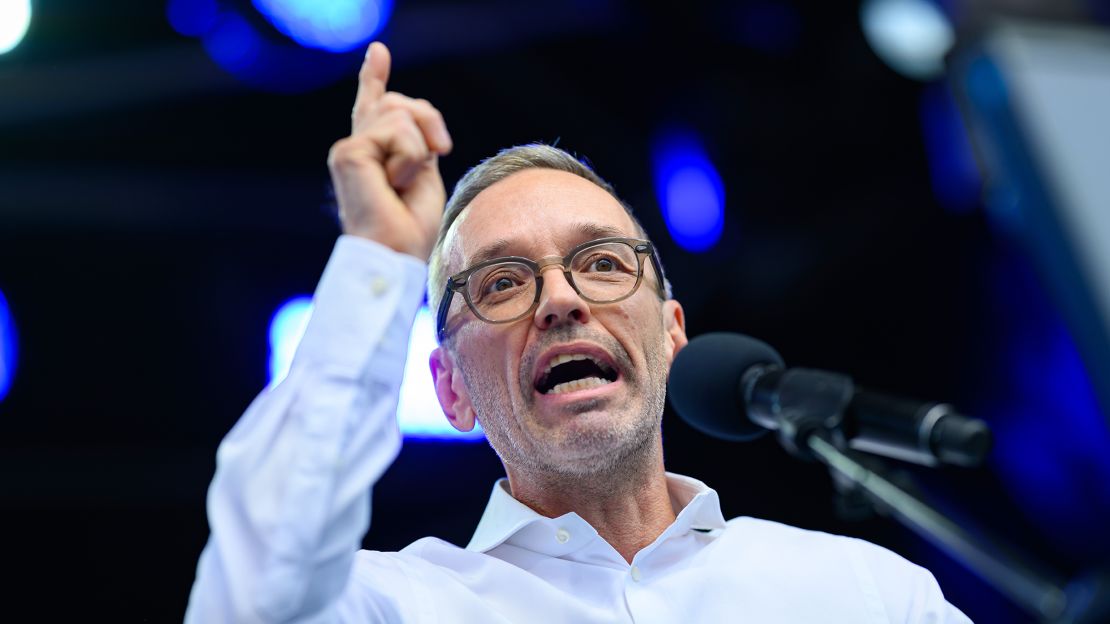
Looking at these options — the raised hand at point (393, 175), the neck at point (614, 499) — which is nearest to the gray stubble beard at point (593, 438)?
the neck at point (614, 499)

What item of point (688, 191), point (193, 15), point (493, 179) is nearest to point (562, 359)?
point (493, 179)

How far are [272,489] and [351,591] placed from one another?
0.34 meters

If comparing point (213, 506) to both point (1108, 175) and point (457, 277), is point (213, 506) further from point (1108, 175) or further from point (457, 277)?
point (1108, 175)

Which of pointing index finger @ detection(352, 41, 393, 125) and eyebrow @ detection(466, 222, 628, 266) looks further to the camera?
eyebrow @ detection(466, 222, 628, 266)

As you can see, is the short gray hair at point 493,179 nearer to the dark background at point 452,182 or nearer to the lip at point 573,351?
the lip at point 573,351

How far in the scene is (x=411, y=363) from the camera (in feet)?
12.3

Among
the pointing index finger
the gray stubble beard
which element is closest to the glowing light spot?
the gray stubble beard

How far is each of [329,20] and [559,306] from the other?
2.36m

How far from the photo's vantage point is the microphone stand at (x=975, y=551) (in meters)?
1.09

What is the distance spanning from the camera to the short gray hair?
6.48ft

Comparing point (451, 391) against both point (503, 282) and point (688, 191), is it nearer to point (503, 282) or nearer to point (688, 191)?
point (503, 282)

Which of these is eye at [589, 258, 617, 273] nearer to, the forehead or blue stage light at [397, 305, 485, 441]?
the forehead

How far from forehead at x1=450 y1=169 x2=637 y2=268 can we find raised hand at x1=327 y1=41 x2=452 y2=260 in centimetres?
57

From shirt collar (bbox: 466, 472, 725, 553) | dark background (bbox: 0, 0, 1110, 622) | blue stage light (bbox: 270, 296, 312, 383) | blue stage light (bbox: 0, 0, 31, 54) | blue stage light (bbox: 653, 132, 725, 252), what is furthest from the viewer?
blue stage light (bbox: 653, 132, 725, 252)
